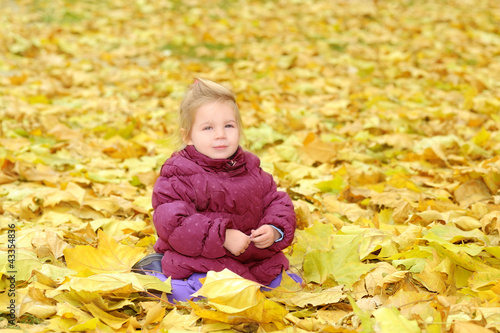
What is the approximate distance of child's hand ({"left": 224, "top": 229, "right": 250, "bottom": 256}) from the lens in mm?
2049

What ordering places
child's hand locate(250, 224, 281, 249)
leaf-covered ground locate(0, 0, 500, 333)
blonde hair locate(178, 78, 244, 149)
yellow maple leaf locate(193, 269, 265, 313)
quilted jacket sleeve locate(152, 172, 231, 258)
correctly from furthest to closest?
blonde hair locate(178, 78, 244, 149) < child's hand locate(250, 224, 281, 249) < quilted jacket sleeve locate(152, 172, 231, 258) < leaf-covered ground locate(0, 0, 500, 333) < yellow maple leaf locate(193, 269, 265, 313)

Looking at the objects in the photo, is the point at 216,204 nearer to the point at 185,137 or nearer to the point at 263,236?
the point at 263,236

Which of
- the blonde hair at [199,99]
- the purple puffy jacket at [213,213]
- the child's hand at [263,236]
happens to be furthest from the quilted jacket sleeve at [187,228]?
the blonde hair at [199,99]

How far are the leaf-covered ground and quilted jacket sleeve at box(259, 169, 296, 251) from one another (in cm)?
15

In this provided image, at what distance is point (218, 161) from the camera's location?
2160mm

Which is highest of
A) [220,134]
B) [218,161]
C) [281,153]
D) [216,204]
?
[220,134]

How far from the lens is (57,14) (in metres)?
8.38

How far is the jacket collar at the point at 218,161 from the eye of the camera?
217 centimetres

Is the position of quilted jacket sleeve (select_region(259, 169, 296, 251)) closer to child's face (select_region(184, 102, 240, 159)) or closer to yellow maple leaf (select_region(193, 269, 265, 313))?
child's face (select_region(184, 102, 240, 159))

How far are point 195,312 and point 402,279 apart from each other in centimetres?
83

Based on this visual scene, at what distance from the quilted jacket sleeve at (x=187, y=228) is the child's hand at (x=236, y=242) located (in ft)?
0.11

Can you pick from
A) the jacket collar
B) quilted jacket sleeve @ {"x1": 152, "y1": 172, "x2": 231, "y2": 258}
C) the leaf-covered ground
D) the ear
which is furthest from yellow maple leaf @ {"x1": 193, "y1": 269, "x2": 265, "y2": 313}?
the ear

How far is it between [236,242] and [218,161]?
352 millimetres

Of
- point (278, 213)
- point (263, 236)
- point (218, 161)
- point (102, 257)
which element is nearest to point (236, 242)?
point (263, 236)
